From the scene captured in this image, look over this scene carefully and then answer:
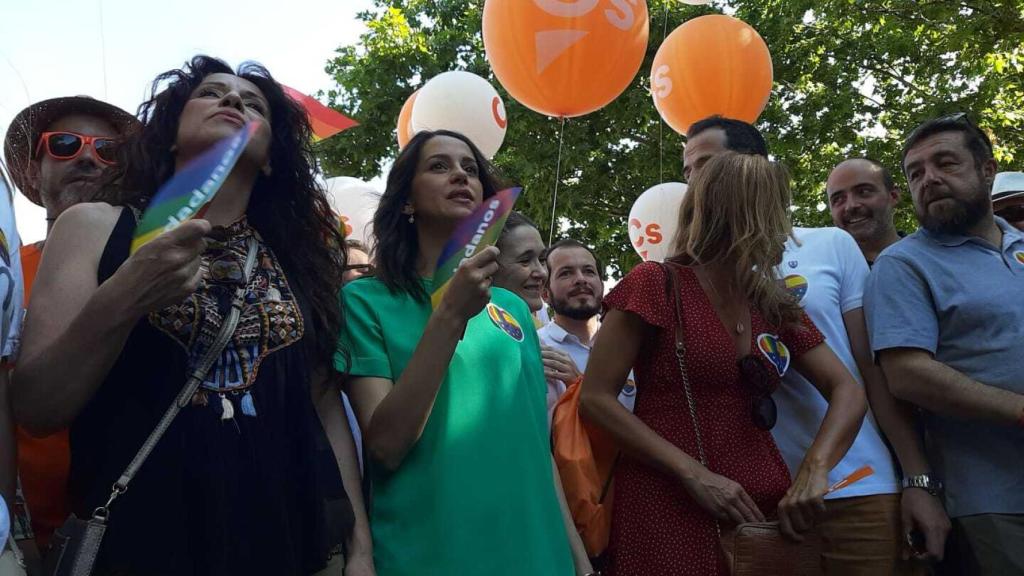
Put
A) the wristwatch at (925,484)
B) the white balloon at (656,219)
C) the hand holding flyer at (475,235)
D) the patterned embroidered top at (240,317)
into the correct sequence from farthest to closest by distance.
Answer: the white balloon at (656,219) < the wristwatch at (925,484) < the hand holding flyer at (475,235) < the patterned embroidered top at (240,317)

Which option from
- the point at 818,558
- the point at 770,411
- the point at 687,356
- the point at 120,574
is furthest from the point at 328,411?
the point at 818,558

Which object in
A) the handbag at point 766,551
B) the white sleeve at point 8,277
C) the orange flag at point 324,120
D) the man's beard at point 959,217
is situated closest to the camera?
the white sleeve at point 8,277

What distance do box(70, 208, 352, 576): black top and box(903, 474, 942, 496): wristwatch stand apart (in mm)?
1732

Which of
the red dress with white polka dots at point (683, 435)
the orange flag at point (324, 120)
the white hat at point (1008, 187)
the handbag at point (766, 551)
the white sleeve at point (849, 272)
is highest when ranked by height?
the orange flag at point (324, 120)

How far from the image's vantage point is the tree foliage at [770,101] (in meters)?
10.3

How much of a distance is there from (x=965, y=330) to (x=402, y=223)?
5.78 ft

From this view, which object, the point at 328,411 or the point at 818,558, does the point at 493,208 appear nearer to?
the point at 328,411

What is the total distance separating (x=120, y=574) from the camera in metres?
1.58

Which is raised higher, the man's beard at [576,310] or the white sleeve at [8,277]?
the white sleeve at [8,277]

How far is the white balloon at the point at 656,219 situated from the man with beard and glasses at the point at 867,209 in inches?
129

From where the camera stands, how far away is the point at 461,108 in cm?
623

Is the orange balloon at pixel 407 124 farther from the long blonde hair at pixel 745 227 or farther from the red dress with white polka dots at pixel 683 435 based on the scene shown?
the red dress with white polka dots at pixel 683 435

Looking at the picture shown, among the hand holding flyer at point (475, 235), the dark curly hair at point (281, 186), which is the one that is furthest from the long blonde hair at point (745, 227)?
the dark curly hair at point (281, 186)

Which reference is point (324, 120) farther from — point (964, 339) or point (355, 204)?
point (964, 339)
